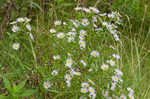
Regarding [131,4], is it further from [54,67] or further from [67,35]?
[54,67]

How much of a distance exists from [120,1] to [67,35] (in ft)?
3.38

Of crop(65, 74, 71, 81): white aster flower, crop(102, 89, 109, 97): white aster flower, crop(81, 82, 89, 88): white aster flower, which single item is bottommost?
crop(102, 89, 109, 97): white aster flower

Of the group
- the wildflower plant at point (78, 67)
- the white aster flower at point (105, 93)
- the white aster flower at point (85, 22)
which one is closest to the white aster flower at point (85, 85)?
the wildflower plant at point (78, 67)

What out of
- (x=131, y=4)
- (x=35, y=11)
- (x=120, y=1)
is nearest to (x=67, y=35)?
(x=131, y=4)

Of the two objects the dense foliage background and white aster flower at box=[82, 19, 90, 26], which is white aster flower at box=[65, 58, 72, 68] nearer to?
the dense foliage background

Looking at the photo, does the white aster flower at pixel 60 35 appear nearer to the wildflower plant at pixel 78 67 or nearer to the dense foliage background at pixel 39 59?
the wildflower plant at pixel 78 67

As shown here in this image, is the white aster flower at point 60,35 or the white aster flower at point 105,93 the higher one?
the white aster flower at point 60,35

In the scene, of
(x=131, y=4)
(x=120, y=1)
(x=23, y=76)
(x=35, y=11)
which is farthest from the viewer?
(x=35, y=11)

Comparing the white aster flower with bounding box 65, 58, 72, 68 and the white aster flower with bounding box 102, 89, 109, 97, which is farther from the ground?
the white aster flower with bounding box 65, 58, 72, 68

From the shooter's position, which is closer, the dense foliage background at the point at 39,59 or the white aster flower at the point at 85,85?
the white aster flower at the point at 85,85

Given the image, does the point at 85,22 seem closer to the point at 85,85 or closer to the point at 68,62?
the point at 68,62

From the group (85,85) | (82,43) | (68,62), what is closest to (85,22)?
(82,43)

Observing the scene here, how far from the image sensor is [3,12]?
91.3 inches

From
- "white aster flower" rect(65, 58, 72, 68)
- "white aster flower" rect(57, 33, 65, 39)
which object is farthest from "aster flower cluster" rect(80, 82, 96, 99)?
"white aster flower" rect(57, 33, 65, 39)
